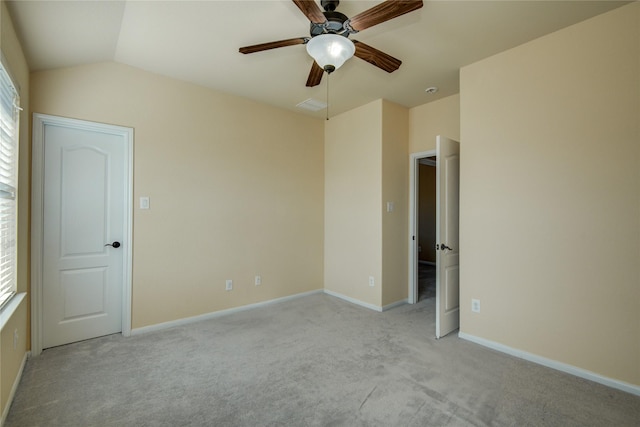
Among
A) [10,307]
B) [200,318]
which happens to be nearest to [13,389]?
[10,307]

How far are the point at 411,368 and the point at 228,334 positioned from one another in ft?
5.96

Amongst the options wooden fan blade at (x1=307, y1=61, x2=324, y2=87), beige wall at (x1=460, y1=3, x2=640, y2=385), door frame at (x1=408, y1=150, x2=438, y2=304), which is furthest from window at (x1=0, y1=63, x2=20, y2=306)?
door frame at (x1=408, y1=150, x2=438, y2=304)

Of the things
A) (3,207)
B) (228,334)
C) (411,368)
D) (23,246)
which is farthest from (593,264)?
(23,246)

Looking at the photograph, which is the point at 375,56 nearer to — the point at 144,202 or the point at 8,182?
the point at 144,202

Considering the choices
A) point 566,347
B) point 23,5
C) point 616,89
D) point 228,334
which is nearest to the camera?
point 23,5

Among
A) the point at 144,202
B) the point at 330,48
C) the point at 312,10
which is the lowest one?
the point at 144,202

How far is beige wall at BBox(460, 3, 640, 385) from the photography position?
217 centimetres

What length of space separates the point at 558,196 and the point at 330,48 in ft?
7.02

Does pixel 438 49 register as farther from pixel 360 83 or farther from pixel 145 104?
pixel 145 104

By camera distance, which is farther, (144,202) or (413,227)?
(413,227)

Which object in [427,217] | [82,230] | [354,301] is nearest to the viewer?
[82,230]

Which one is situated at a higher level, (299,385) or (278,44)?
(278,44)

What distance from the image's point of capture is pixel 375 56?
87.9 inches

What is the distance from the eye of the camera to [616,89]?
220 centimetres
